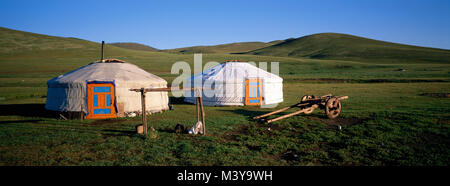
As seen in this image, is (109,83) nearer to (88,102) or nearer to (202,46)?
(88,102)

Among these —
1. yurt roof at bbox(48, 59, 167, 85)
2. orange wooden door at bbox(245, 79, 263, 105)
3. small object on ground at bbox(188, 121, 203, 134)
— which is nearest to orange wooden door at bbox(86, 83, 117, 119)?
yurt roof at bbox(48, 59, 167, 85)

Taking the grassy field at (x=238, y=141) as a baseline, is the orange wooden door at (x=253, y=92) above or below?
above

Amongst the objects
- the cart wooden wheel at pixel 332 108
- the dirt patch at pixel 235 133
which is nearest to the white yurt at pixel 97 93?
the dirt patch at pixel 235 133

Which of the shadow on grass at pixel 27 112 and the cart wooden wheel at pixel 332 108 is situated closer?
the cart wooden wheel at pixel 332 108

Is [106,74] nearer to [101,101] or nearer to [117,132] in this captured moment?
[101,101]

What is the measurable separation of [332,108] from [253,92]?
549cm

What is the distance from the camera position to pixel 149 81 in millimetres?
13328

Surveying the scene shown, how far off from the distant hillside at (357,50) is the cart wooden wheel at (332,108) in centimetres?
7119

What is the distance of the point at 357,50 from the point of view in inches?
3477

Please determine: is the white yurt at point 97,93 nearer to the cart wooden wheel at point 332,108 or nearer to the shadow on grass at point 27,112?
the shadow on grass at point 27,112

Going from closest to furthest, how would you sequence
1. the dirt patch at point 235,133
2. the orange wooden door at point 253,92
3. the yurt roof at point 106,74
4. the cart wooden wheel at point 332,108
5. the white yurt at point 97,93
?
1. the dirt patch at point 235,133
2. the cart wooden wheel at point 332,108
3. the white yurt at point 97,93
4. the yurt roof at point 106,74
5. the orange wooden door at point 253,92

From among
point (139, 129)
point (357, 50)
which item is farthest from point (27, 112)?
point (357, 50)

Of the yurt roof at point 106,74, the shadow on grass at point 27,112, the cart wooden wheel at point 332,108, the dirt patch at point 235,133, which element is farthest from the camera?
the shadow on grass at point 27,112

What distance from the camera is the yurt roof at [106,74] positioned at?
39.9 ft
